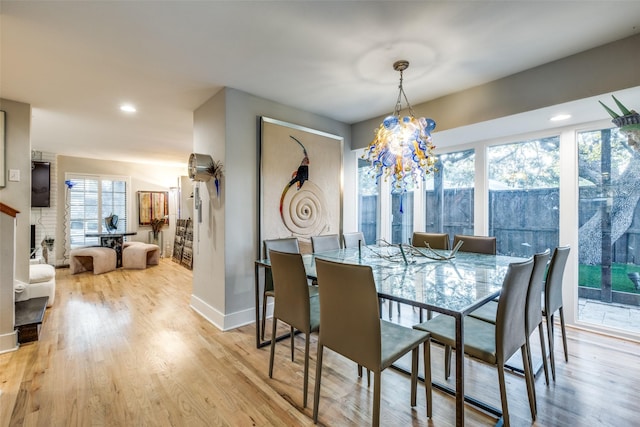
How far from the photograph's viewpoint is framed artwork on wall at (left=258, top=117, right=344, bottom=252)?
3.23 metres

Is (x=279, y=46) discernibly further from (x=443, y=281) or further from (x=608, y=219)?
(x=608, y=219)

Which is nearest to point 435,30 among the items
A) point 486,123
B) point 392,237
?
point 486,123

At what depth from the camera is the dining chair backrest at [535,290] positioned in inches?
Result: 65.5

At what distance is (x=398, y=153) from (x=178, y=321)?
291 centimetres

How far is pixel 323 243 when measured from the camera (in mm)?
3111

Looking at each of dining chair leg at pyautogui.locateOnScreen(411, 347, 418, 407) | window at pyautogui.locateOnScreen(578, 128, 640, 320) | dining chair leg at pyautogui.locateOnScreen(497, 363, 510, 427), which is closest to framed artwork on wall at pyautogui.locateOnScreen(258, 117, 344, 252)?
dining chair leg at pyautogui.locateOnScreen(411, 347, 418, 407)

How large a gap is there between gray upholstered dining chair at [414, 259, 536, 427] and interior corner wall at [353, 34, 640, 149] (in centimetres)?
173

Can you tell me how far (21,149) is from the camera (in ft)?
10.1

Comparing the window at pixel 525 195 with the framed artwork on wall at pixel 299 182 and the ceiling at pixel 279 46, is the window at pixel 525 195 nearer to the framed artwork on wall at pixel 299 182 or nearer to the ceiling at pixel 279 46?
the ceiling at pixel 279 46

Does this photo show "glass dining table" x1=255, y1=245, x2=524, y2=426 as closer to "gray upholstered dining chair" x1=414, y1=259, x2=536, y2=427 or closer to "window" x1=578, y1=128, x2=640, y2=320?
"gray upholstered dining chair" x1=414, y1=259, x2=536, y2=427

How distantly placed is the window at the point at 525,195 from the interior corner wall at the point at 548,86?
0.93 meters

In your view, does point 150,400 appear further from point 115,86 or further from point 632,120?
point 632,120

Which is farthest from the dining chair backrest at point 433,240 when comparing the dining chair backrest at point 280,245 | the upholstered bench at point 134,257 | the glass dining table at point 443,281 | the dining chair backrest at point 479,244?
the upholstered bench at point 134,257

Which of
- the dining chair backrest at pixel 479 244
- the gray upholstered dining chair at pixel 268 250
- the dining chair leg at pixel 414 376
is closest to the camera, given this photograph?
the dining chair leg at pixel 414 376
